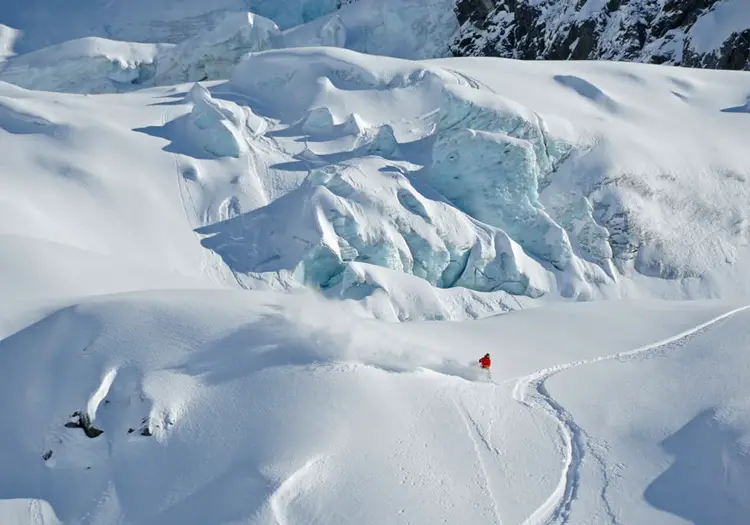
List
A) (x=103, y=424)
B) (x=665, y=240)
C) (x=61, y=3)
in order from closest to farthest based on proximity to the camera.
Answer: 1. (x=103, y=424)
2. (x=665, y=240)
3. (x=61, y=3)

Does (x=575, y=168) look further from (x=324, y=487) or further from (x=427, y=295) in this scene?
(x=324, y=487)

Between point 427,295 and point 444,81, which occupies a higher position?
point 444,81

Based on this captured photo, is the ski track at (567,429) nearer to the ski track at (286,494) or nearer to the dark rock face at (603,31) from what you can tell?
the ski track at (286,494)

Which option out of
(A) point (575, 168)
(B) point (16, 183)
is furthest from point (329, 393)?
(A) point (575, 168)

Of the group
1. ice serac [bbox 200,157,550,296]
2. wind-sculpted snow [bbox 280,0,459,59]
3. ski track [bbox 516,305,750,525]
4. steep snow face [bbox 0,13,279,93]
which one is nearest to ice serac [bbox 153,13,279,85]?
steep snow face [bbox 0,13,279,93]

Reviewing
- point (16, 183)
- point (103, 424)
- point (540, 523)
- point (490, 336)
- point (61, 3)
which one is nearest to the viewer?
point (540, 523)

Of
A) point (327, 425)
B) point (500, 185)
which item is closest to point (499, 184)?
point (500, 185)

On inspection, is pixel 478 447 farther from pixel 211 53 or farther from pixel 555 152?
pixel 211 53
